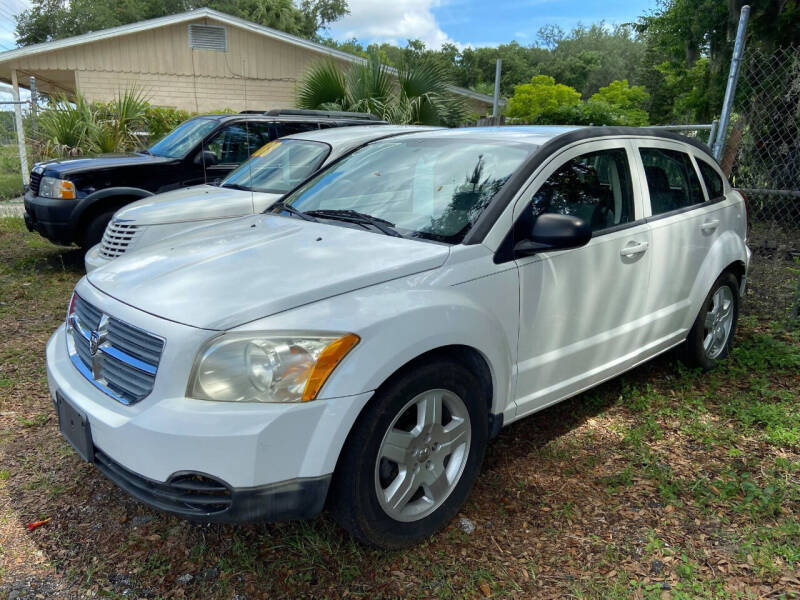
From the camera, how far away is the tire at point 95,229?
667 cm

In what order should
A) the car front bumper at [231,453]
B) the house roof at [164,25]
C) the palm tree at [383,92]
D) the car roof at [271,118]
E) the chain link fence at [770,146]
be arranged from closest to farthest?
the car front bumper at [231,453] → the car roof at [271,118] → the chain link fence at [770,146] → the palm tree at [383,92] → the house roof at [164,25]

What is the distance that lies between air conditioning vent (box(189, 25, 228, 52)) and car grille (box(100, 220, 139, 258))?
14182 millimetres

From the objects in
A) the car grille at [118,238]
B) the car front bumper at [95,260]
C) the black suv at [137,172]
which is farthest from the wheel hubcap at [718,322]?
the black suv at [137,172]

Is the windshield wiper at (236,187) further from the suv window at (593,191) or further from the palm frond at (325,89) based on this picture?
the palm frond at (325,89)

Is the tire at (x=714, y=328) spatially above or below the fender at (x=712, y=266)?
below

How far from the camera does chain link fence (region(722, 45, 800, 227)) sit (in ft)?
26.3

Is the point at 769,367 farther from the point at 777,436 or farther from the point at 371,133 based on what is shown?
the point at 371,133

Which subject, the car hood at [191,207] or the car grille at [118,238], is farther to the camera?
the car hood at [191,207]

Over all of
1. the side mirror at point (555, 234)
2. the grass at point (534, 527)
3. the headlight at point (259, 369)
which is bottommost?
the grass at point (534, 527)

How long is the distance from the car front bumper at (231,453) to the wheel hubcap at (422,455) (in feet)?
0.94

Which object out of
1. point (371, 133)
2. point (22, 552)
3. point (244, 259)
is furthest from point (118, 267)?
point (371, 133)

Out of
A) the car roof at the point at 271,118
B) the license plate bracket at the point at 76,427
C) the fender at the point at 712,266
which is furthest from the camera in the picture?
the car roof at the point at 271,118

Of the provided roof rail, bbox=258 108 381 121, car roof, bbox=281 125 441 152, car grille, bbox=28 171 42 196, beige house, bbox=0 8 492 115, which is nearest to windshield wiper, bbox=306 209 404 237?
car roof, bbox=281 125 441 152

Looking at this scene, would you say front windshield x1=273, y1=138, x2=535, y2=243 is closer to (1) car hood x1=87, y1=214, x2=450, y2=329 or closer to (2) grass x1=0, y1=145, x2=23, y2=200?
(1) car hood x1=87, y1=214, x2=450, y2=329
